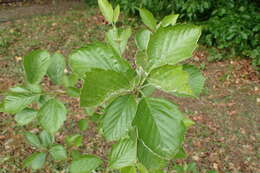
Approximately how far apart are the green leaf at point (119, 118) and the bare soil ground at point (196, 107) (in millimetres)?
2486

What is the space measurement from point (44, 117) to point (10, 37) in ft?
16.2

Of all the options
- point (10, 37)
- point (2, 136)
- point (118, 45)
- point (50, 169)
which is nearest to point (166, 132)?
point (118, 45)

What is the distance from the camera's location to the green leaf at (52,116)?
0.67 m

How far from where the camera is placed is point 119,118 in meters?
0.54

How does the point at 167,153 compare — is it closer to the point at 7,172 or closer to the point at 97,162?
the point at 97,162

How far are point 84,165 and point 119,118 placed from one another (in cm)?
42

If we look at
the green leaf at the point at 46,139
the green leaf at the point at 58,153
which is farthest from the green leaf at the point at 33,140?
the green leaf at the point at 58,153

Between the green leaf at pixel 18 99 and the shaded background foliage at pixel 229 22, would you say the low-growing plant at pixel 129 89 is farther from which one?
the shaded background foliage at pixel 229 22

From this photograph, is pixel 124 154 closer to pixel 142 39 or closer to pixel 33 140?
pixel 142 39

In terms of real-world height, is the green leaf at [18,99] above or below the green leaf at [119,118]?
above

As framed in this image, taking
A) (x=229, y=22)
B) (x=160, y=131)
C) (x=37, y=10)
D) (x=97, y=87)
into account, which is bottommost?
(x=229, y=22)

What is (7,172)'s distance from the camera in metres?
2.79

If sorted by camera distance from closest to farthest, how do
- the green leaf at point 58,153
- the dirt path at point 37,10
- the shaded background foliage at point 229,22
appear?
the green leaf at point 58,153, the shaded background foliage at point 229,22, the dirt path at point 37,10

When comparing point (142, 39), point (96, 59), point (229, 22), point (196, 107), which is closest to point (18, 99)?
point (96, 59)
